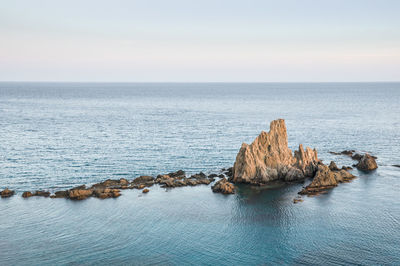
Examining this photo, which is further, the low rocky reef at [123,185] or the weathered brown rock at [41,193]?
the weathered brown rock at [41,193]

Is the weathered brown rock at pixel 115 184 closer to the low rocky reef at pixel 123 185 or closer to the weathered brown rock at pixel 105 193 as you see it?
the low rocky reef at pixel 123 185

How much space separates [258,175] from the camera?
71750 millimetres

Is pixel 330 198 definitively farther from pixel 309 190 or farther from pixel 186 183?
pixel 186 183

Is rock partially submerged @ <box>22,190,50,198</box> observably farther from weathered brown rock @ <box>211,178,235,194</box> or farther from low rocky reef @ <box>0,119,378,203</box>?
weathered brown rock @ <box>211,178,235,194</box>

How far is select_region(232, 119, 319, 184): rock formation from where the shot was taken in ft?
234

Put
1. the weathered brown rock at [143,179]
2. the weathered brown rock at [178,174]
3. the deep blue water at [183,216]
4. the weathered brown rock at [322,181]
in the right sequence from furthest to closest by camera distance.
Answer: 1. the weathered brown rock at [178,174]
2. the weathered brown rock at [143,179]
3. the weathered brown rock at [322,181]
4. the deep blue water at [183,216]

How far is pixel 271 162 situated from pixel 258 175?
14.2 feet

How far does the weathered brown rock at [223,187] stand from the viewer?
217ft

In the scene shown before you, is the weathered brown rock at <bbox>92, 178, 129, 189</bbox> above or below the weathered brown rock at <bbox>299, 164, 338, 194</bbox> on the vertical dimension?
below

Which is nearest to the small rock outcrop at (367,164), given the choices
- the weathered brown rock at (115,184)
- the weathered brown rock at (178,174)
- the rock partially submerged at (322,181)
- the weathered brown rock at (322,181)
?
the rock partially submerged at (322,181)

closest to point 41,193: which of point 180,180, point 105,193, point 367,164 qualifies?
point 105,193

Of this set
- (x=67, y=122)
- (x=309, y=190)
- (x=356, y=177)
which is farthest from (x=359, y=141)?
(x=67, y=122)

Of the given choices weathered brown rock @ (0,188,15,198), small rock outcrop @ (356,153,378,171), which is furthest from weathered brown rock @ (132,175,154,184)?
small rock outcrop @ (356,153,378,171)

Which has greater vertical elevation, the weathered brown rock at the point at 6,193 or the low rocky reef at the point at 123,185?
the low rocky reef at the point at 123,185
